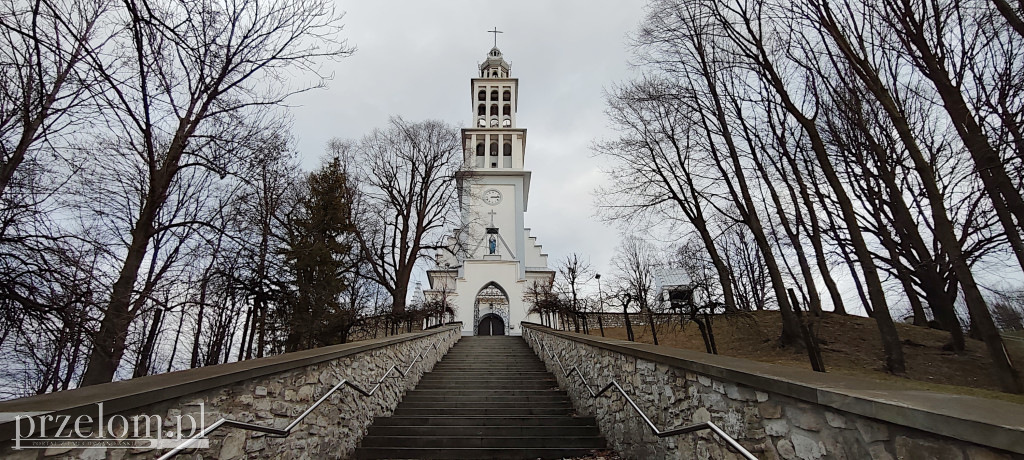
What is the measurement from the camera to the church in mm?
28859

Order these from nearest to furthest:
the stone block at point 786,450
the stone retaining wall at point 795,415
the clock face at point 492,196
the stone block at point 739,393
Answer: the stone retaining wall at point 795,415 < the stone block at point 786,450 < the stone block at point 739,393 < the clock face at point 492,196

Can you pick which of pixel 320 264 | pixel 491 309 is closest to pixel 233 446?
pixel 320 264

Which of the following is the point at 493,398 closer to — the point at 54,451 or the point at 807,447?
Answer: the point at 807,447

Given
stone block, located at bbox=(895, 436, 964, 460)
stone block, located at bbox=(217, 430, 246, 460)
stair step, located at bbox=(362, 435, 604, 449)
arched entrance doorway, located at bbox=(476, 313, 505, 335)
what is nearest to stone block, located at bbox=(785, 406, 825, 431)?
stone block, located at bbox=(895, 436, 964, 460)

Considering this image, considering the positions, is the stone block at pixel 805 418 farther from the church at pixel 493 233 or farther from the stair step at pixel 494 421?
the church at pixel 493 233

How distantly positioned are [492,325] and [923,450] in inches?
1159

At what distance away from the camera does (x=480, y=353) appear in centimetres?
1377

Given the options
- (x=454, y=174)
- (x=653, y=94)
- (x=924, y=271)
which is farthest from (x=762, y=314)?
(x=454, y=174)

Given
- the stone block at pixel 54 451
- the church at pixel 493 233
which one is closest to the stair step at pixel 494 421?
the stone block at pixel 54 451

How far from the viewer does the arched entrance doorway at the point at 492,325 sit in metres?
30.1

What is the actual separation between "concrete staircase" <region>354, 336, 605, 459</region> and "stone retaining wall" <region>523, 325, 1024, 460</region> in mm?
855

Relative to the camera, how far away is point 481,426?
581 cm

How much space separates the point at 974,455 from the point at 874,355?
453 inches

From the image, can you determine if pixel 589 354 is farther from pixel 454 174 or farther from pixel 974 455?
pixel 454 174
